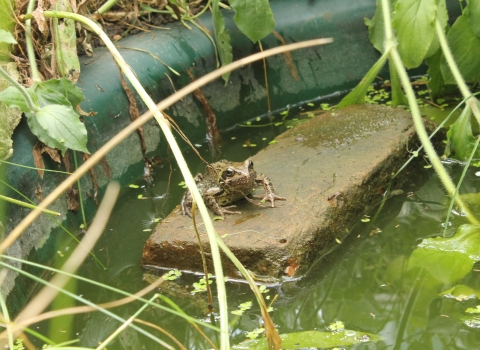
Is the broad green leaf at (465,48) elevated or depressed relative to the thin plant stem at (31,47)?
depressed

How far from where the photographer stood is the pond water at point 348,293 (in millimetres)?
2088

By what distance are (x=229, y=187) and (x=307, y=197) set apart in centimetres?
34

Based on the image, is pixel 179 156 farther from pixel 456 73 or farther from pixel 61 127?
pixel 456 73

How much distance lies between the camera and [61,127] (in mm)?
2393

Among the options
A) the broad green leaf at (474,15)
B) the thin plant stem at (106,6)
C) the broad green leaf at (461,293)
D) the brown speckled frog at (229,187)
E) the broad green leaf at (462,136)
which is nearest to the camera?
the broad green leaf at (461,293)

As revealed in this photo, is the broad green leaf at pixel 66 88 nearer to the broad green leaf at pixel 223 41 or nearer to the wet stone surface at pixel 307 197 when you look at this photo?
the wet stone surface at pixel 307 197

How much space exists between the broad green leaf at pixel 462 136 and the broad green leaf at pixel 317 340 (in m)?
1.29

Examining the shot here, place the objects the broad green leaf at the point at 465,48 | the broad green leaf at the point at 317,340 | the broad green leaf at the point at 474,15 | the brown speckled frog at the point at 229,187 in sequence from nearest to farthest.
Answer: the broad green leaf at the point at 317,340, the brown speckled frog at the point at 229,187, the broad green leaf at the point at 474,15, the broad green leaf at the point at 465,48

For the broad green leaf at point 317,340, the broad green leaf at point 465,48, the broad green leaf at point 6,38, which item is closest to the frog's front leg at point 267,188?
the broad green leaf at point 317,340

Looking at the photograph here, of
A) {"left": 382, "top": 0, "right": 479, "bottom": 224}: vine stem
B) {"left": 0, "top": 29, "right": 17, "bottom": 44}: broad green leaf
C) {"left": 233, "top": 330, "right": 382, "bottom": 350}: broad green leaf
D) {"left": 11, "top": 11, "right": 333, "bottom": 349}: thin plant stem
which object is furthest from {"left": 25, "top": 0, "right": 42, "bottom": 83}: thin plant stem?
{"left": 382, "top": 0, "right": 479, "bottom": 224}: vine stem

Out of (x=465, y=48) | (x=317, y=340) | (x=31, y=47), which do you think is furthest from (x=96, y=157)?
(x=465, y=48)

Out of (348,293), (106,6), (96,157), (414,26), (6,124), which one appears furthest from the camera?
(106,6)

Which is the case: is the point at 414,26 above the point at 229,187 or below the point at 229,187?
above

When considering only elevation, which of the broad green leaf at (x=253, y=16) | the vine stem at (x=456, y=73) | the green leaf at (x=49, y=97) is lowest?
the vine stem at (x=456, y=73)
